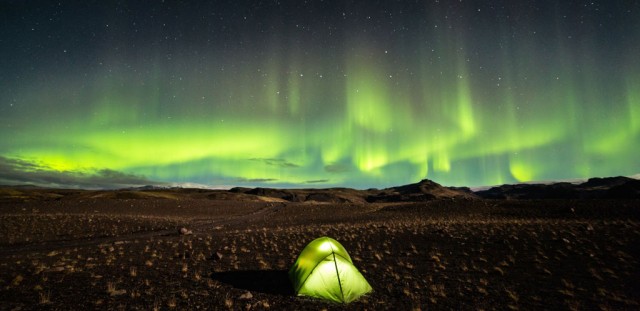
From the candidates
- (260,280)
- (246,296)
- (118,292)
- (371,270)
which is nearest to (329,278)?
(246,296)

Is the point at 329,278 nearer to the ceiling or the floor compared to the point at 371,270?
nearer to the ceiling

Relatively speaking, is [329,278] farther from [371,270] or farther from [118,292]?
[118,292]

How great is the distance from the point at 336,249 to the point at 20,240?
26617 mm

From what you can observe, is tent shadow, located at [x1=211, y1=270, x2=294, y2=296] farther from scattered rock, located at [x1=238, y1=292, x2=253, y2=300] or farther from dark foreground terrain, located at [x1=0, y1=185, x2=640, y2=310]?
scattered rock, located at [x1=238, y1=292, x2=253, y2=300]

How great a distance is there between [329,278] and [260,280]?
3482 mm

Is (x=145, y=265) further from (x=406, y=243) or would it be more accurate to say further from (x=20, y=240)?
(x=20, y=240)

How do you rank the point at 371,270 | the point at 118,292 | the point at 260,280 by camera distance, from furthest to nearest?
the point at 371,270, the point at 260,280, the point at 118,292

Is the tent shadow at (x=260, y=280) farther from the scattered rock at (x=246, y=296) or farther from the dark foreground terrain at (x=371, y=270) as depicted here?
the scattered rock at (x=246, y=296)

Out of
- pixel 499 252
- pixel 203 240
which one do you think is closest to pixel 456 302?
pixel 499 252

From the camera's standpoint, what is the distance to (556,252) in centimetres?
1691

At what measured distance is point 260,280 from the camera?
12438 millimetres

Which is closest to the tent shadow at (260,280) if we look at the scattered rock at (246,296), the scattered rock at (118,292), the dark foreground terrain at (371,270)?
the dark foreground terrain at (371,270)

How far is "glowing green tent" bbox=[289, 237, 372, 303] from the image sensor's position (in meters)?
10.1

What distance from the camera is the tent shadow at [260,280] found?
1122 cm
